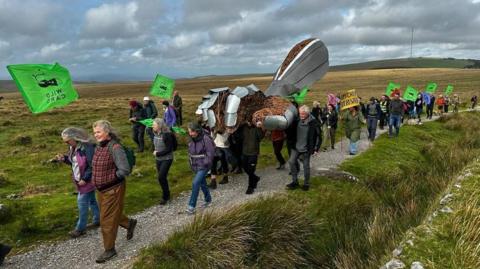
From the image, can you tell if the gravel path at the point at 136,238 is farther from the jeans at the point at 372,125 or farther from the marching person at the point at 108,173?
the jeans at the point at 372,125

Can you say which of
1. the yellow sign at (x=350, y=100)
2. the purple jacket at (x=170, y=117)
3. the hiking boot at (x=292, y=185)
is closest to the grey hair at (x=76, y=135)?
the hiking boot at (x=292, y=185)

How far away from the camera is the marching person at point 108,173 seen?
695cm

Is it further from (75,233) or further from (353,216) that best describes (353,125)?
(75,233)

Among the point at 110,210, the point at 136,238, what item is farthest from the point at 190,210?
the point at 110,210

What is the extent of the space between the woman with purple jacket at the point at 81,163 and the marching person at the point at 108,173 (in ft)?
2.81

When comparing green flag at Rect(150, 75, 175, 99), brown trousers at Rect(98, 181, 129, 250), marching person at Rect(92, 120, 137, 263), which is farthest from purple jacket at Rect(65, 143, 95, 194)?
green flag at Rect(150, 75, 175, 99)

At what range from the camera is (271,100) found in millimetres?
12328

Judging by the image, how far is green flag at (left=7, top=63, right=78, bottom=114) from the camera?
30.7 ft

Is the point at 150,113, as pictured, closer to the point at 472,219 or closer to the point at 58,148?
the point at 58,148

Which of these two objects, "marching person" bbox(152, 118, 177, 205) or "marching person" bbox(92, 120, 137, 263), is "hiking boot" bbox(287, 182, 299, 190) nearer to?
"marching person" bbox(152, 118, 177, 205)

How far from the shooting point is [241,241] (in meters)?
7.83

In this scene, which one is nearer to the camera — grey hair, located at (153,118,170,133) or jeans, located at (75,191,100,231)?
jeans, located at (75,191,100,231)

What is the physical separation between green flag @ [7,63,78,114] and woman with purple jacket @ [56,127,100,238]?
6.45ft

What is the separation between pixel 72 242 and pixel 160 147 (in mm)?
2806
